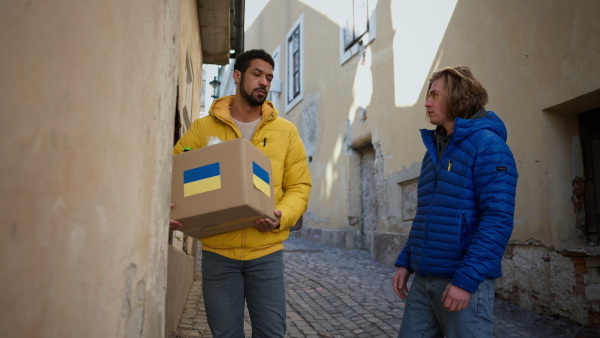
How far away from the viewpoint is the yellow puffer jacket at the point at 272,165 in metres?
2.36

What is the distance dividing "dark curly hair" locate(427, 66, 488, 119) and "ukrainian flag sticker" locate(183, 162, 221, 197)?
1.00 m

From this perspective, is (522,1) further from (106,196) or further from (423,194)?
(106,196)

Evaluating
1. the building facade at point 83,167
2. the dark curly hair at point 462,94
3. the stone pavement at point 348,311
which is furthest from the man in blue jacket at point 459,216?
the stone pavement at point 348,311

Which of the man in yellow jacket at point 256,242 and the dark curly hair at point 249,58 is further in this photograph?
the dark curly hair at point 249,58

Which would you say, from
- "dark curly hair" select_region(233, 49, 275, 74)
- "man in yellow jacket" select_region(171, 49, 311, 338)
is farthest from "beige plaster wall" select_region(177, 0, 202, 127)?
"man in yellow jacket" select_region(171, 49, 311, 338)

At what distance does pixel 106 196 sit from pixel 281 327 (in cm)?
139

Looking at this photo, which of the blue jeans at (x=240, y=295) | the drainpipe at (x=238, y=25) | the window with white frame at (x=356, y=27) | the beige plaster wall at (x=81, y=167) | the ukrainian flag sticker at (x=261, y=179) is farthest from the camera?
the window with white frame at (x=356, y=27)

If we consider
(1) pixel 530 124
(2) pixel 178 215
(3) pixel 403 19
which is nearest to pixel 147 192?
(2) pixel 178 215

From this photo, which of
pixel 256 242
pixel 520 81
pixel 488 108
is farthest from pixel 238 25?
pixel 256 242

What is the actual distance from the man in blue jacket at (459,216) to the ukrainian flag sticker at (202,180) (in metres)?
0.86

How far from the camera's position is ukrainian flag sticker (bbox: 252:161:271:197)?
2.12m

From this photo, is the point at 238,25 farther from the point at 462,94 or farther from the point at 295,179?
the point at 462,94

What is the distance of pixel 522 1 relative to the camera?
198 inches

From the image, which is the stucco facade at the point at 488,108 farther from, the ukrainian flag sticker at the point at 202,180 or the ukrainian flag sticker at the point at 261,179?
the ukrainian flag sticker at the point at 202,180
